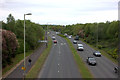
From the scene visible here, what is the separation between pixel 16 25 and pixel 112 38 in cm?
3360

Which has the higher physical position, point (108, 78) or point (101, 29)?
point (101, 29)

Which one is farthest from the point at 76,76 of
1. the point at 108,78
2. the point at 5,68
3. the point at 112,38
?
the point at 112,38

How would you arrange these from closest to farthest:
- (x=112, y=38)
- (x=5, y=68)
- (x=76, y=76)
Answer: (x=76, y=76) → (x=5, y=68) → (x=112, y=38)

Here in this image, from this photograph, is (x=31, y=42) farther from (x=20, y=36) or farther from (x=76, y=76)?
(x=76, y=76)

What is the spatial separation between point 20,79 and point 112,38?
46.0m

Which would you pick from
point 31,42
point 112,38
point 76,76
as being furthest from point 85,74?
point 112,38

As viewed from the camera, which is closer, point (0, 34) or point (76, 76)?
point (76, 76)

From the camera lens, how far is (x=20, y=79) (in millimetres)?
21500

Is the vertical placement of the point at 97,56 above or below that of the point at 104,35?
below

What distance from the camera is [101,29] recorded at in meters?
66.3

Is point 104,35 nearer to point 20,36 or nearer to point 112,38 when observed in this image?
point 112,38

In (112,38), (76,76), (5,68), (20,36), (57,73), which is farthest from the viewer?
(112,38)

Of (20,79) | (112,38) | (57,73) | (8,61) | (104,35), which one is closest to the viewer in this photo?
(20,79)

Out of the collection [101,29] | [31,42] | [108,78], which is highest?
[101,29]
